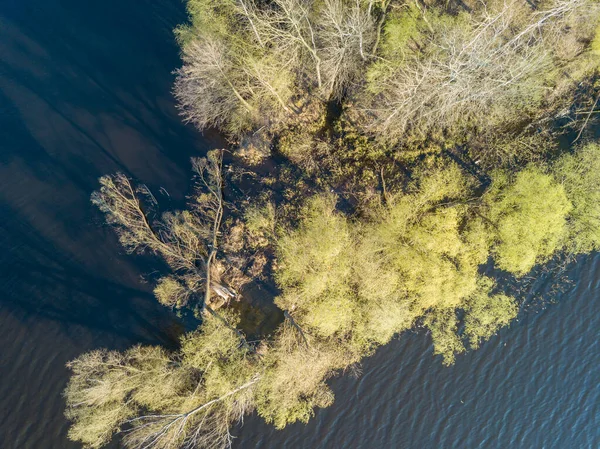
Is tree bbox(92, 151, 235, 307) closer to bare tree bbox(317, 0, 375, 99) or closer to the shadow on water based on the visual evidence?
the shadow on water

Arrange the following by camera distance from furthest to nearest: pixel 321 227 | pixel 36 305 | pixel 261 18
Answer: pixel 36 305
pixel 321 227
pixel 261 18

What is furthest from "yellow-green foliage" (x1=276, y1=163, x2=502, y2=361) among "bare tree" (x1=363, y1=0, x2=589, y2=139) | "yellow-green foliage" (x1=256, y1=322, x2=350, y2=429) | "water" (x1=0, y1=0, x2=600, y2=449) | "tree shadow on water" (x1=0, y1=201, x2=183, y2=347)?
"tree shadow on water" (x1=0, y1=201, x2=183, y2=347)

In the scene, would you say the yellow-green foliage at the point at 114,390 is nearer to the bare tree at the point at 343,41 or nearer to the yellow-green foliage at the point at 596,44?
the bare tree at the point at 343,41

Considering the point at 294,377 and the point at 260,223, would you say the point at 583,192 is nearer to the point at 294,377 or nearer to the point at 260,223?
the point at 260,223

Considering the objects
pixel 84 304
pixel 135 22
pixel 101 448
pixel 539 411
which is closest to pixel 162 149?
pixel 135 22

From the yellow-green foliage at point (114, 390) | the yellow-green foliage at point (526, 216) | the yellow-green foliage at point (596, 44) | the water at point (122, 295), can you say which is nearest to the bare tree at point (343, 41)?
the water at point (122, 295)

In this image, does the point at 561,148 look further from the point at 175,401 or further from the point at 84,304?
the point at 84,304
